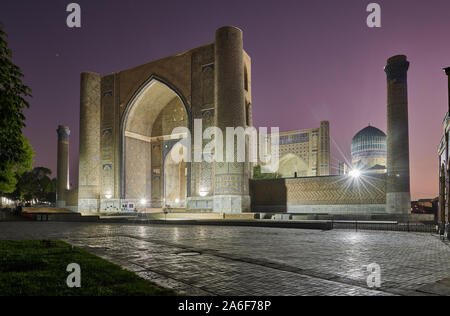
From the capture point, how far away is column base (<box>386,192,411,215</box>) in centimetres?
1939

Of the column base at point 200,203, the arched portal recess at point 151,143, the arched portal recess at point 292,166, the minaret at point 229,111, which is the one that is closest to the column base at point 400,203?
the minaret at point 229,111

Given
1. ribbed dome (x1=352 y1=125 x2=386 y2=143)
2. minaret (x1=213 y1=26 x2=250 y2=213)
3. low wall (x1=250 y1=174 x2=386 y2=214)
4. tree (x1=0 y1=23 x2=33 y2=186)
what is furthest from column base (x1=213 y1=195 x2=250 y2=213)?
ribbed dome (x1=352 y1=125 x2=386 y2=143)

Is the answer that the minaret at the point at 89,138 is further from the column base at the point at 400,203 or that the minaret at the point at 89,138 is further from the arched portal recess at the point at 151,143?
the column base at the point at 400,203

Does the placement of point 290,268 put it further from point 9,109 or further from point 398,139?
point 398,139

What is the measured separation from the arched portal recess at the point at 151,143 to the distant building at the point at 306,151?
71.8 feet

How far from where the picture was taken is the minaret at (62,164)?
3506cm

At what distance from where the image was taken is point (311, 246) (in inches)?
296

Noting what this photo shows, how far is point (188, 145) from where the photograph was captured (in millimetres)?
26031

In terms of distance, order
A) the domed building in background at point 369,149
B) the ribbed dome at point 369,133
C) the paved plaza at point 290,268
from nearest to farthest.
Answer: the paved plaza at point 290,268, the domed building in background at point 369,149, the ribbed dome at point 369,133

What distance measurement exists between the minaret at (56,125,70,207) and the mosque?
10 cm

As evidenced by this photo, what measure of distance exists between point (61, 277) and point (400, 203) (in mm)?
19439

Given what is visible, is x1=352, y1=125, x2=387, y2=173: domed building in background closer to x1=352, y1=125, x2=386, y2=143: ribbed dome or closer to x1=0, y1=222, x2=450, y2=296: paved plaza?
x1=352, y1=125, x2=386, y2=143: ribbed dome

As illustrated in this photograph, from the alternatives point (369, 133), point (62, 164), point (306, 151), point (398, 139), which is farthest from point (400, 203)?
point (62, 164)
